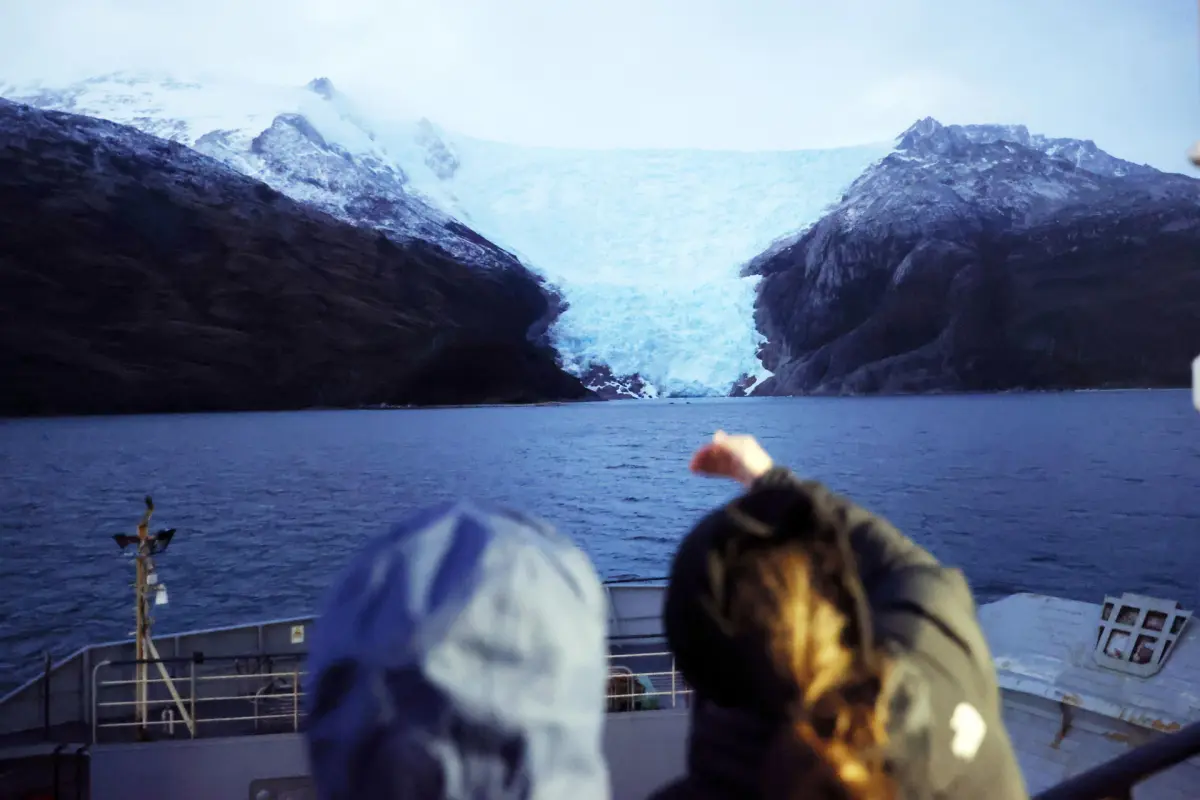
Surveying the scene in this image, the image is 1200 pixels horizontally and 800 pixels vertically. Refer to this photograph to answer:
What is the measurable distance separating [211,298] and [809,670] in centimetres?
1109

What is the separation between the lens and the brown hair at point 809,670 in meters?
0.39

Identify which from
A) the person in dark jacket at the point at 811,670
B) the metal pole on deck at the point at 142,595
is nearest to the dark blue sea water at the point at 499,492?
the metal pole on deck at the point at 142,595

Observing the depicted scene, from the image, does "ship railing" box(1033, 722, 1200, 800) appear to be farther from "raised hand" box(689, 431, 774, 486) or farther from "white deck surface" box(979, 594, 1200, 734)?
"white deck surface" box(979, 594, 1200, 734)

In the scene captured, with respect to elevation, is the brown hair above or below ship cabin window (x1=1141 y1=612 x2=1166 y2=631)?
above

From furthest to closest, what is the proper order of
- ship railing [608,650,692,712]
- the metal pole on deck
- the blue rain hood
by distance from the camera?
ship railing [608,650,692,712] → the metal pole on deck → the blue rain hood

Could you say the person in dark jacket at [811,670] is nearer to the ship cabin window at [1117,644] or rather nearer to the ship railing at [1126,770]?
the ship railing at [1126,770]

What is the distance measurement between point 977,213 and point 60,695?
13286mm

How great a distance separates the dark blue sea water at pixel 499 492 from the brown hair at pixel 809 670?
8.20m

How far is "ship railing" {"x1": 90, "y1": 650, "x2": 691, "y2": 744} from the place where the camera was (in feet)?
15.3

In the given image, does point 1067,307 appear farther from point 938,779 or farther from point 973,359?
point 938,779

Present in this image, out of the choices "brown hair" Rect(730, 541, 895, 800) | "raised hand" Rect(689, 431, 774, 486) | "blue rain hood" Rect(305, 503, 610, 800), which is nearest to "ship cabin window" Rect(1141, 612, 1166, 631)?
"raised hand" Rect(689, 431, 774, 486)

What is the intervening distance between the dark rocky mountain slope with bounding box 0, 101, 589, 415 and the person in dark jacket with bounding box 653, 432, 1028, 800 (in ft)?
32.8

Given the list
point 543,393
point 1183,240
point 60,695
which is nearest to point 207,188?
point 543,393

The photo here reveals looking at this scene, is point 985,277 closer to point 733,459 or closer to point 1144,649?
point 1144,649
